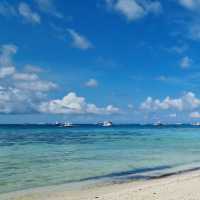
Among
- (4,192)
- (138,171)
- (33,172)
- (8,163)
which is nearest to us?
(4,192)

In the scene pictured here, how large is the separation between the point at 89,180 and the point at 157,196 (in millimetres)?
6525

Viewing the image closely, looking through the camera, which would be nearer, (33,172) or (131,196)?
(131,196)

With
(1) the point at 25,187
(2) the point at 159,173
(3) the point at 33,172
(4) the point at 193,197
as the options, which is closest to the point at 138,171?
(2) the point at 159,173

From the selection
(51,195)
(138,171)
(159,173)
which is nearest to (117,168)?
(138,171)

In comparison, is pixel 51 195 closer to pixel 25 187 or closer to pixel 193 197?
pixel 25 187

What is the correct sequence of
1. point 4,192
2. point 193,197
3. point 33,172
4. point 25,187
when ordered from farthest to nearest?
1. point 33,172
2. point 25,187
3. point 4,192
4. point 193,197

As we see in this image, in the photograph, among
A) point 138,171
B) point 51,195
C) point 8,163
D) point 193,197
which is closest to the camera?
point 193,197

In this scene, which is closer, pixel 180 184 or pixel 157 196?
A: pixel 157 196

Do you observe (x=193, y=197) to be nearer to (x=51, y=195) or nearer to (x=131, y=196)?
(x=131, y=196)

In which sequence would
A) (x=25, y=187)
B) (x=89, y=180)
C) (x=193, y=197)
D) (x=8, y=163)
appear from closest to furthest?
(x=193, y=197)
(x=25, y=187)
(x=89, y=180)
(x=8, y=163)

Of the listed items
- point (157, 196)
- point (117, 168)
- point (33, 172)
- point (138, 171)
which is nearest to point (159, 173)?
point (138, 171)

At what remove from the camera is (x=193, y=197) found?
13.4m

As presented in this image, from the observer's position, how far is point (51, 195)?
1523cm

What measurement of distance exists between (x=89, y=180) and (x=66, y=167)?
4.74m
